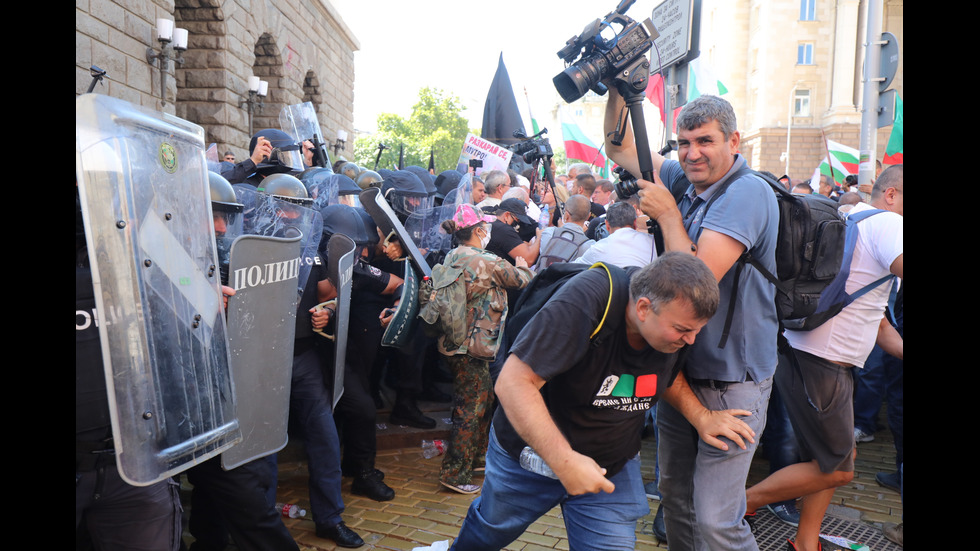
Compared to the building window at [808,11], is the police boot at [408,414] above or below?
below

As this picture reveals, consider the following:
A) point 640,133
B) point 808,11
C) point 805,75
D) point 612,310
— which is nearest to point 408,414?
point 640,133

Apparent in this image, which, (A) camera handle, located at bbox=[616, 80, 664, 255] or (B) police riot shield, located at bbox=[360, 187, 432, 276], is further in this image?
(B) police riot shield, located at bbox=[360, 187, 432, 276]

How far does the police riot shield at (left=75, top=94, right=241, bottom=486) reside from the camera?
6.26 ft

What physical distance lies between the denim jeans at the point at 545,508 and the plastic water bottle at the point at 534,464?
0.07 metres

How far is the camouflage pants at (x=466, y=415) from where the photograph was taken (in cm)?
439

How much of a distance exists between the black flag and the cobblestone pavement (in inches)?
221

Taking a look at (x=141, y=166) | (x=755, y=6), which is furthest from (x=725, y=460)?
(x=755, y=6)

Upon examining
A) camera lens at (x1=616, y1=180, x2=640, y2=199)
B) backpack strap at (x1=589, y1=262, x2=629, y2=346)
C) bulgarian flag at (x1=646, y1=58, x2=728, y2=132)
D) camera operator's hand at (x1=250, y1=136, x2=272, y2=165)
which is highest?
bulgarian flag at (x1=646, y1=58, x2=728, y2=132)

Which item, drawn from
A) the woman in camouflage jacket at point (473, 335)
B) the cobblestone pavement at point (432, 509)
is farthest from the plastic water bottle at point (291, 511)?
the woman in camouflage jacket at point (473, 335)

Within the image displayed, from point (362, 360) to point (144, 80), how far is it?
6274 millimetres

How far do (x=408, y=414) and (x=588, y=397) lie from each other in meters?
3.45

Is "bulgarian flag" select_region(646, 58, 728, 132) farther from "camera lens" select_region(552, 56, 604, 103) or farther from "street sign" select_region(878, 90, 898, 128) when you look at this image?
"camera lens" select_region(552, 56, 604, 103)

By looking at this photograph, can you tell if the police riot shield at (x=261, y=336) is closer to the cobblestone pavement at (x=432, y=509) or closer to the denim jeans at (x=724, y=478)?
the cobblestone pavement at (x=432, y=509)

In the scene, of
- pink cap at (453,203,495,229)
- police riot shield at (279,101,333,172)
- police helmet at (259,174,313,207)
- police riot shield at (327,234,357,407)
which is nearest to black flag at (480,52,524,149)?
police riot shield at (279,101,333,172)
